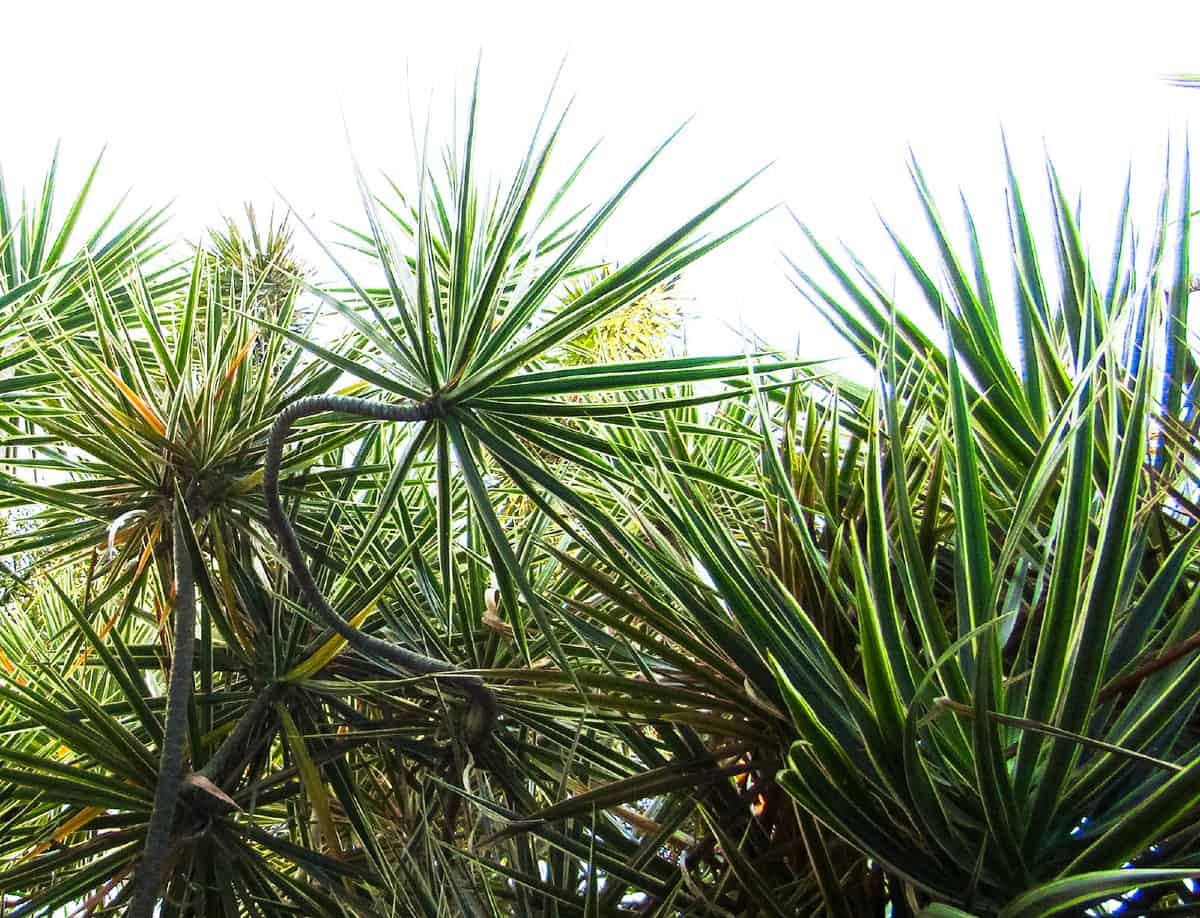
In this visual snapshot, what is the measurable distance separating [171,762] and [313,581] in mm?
308

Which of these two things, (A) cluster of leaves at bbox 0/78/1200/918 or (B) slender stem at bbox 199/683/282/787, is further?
(B) slender stem at bbox 199/683/282/787

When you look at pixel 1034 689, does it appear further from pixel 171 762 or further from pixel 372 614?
pixel 372 614

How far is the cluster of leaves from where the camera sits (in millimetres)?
871

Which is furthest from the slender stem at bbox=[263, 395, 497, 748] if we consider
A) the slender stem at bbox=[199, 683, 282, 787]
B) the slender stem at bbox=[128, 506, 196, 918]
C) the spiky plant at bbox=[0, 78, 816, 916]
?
the slender stem at bbox=[199, 683, 282, 787]

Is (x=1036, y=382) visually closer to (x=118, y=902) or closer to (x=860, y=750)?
(x=860, y=750)

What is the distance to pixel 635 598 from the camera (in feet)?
4.06

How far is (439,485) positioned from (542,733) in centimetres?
48

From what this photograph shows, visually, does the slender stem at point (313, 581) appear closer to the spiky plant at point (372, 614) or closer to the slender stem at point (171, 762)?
the spiky plant at point (372, 614)

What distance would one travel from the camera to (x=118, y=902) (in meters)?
1.60

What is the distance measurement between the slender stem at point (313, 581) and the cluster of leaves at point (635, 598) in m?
0.04

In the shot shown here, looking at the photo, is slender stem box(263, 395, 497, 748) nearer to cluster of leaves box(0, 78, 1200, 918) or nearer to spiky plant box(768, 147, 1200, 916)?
cluster of leaves box(0, 78, 1200, 918)

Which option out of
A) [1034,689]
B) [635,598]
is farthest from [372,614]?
[1034,689]

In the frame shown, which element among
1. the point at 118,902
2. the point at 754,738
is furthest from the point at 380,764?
the point at 754,738

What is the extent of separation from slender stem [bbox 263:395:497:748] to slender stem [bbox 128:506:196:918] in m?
0.17
